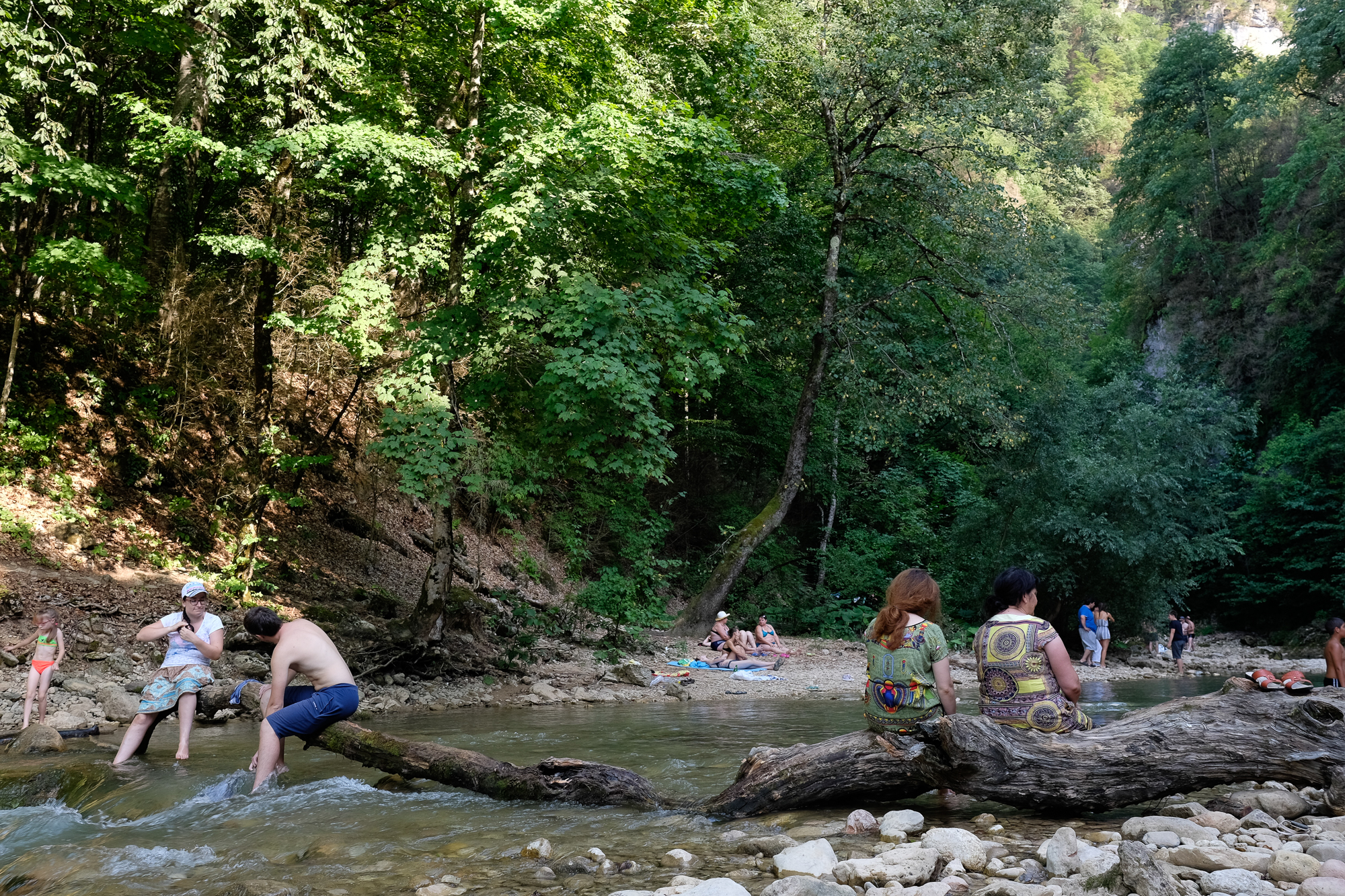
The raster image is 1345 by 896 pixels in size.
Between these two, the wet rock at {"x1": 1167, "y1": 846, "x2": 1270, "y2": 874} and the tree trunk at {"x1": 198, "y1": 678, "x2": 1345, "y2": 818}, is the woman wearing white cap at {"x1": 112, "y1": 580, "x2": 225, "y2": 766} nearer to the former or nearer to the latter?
the tree trunk at {"x1": 198, "y1": 678, "x2": 1345, "y2": 818}

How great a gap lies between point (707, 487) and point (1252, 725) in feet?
Result: 63.3

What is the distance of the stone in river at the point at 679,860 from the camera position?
15.6 feet

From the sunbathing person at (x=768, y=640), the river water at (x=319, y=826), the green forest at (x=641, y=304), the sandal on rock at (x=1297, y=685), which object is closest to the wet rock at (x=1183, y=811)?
the river water at (x=319, y=826)

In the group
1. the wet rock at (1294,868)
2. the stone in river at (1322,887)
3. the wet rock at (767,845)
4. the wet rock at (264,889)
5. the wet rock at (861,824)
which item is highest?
the stone in river at (1322,887)

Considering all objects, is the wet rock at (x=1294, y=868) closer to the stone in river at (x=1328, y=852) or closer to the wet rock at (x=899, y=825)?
the stone in river at (x=1328, y=852)

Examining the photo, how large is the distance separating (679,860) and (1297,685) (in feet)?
15.9

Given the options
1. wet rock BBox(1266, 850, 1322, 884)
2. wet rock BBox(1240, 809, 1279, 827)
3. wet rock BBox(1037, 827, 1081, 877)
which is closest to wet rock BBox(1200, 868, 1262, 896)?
wet rock BBox(1266, 850, 1322, 884)

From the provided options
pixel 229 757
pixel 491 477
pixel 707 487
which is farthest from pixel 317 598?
pixel 707 487

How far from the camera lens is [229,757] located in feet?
25.5

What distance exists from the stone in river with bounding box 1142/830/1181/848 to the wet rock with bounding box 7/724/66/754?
8.27 m

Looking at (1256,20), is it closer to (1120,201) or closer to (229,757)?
(1120,201)

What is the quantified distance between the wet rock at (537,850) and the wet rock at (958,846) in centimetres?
202

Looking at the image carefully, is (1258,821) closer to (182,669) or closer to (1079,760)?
(1079,760)

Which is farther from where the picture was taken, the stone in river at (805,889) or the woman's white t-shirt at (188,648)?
the woman's white t-shirt at (188,648)
